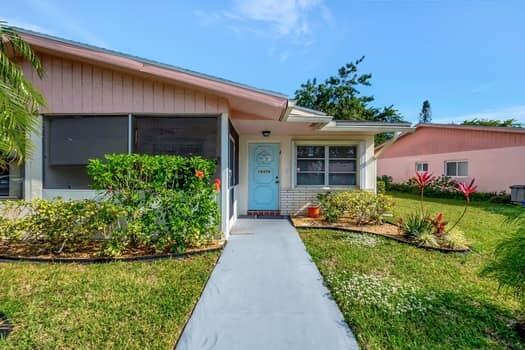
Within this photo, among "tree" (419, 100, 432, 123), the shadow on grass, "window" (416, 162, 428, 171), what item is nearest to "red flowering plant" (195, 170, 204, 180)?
the shadow on grass

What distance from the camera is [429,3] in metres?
6.82

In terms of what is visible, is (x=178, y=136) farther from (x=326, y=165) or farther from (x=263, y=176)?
(x=326, y=165)

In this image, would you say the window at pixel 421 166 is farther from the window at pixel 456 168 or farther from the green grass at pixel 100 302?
the green grass at pixel 100 302

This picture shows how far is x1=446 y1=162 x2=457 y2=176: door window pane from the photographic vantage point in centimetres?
1489

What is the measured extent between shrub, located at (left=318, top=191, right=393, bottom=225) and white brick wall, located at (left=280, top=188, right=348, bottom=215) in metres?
1.05

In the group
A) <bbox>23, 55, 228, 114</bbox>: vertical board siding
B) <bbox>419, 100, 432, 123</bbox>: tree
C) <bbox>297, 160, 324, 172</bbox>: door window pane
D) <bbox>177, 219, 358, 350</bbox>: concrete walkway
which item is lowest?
<bbox>177, 219, 358, 350</bbox>: concrete walkway

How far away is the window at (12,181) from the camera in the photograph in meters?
5.26

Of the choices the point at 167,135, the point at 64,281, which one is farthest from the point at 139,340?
the point at 167,135

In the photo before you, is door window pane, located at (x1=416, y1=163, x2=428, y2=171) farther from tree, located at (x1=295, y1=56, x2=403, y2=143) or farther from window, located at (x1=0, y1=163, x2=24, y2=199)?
window, located at (x1=0, y1=163, x2=24, y2=199)

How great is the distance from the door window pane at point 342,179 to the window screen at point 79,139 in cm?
605

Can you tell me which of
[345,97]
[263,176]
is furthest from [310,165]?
[345,97]

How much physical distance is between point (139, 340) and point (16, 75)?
4.20 m

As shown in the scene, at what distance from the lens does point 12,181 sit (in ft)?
17.4

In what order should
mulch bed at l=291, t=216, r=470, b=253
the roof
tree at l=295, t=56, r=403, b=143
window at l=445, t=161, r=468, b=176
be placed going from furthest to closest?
tree at l=295, t=56, r=403, b=143 → window at l=445, t=161, r=468, b=176 → mulch bed at l=291, t=216, r=470, b=253 → the roof
